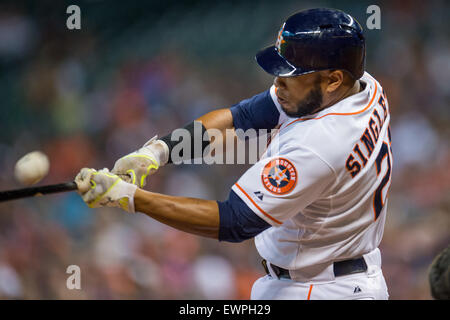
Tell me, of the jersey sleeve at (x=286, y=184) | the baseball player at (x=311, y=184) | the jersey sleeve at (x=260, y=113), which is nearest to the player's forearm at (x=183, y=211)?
the baseball player at (x=311, y=184)

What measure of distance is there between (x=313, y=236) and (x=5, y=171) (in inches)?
205

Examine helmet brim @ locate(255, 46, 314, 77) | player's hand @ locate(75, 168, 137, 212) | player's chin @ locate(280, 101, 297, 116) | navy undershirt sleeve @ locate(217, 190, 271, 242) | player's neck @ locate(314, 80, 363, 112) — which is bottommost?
navy undershirt sleeve @ locate(217, 190, 271, 242)

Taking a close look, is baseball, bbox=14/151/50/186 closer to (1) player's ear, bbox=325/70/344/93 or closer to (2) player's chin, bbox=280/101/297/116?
(2) player's chin, bbox=280/101/297/116

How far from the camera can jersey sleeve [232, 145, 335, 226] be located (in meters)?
2.16

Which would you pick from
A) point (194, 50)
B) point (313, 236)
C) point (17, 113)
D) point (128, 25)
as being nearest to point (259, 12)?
point (194, 50)

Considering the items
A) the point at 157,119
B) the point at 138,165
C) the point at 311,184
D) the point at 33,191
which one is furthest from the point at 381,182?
the point at 157,119

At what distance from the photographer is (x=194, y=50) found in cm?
698

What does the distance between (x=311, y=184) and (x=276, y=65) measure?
0.58 m

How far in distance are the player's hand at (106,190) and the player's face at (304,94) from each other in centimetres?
78

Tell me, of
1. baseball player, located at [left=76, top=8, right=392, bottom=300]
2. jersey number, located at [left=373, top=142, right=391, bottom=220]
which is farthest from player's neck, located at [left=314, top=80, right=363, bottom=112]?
jersey number, located at [left=373, top=142, right=391, bottom=220]

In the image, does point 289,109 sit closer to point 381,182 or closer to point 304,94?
point 304,94

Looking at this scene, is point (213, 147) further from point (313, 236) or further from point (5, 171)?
point (5, 171)

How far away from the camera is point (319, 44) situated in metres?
2.29

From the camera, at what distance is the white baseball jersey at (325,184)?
2.17 m
